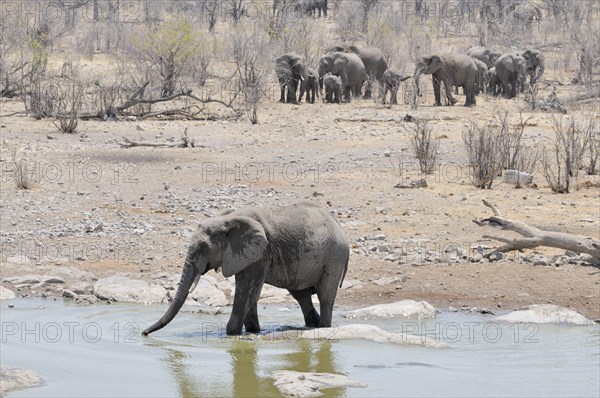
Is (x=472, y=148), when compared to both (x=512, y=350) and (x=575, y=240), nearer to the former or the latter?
(x=575, y=240)

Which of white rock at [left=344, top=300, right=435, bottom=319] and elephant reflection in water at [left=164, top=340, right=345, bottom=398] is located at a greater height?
white rock at [left=344, top=300, right=435, bottom=319]

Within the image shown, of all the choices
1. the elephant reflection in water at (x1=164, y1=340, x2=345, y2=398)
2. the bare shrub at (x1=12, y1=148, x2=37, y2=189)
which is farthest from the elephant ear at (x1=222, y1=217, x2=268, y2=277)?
the bare shrub at (x1=12, y1=148, x2=37, y2=189)

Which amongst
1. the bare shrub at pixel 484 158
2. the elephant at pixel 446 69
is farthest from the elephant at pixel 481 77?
the bare shrub at pixel 484 158

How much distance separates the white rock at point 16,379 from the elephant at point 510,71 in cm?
2326

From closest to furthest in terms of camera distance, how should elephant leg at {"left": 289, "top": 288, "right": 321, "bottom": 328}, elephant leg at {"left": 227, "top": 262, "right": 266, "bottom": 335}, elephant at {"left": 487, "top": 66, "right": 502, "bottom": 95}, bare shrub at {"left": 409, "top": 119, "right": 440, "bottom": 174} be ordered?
elephant leg at {"left": 227, "top": 262, "right": 266, "bottom": 335} < elephant leg at {"left": 289, "top": 288, "right": 321, "bottom": 328} < bare shrub at {"left": 409, "top": 119, "right": 440, "bottom": 174} < elephant at {"left": 487, "top": 66, "right": 502, "bottom": 95}

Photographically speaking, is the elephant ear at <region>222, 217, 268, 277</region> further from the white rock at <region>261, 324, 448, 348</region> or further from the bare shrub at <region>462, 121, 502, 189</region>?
the bare shrub at <region>462, 121, 502, 189</region>

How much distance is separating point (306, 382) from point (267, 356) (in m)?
1.06

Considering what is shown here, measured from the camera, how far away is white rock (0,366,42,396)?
7806 mm

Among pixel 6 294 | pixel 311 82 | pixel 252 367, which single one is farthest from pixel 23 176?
pixel 311 82

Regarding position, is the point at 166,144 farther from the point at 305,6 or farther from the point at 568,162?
the point at 305,6

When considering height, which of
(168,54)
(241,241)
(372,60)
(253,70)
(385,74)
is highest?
(372,60)

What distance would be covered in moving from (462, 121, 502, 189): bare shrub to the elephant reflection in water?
7175 mm

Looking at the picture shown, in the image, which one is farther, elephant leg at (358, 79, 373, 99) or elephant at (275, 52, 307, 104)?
elephant leg at (358, 79, 373, 99)

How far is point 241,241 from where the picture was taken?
9.00 meters
